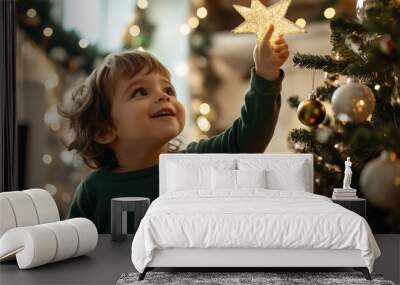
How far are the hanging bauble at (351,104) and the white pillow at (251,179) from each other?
3094mm

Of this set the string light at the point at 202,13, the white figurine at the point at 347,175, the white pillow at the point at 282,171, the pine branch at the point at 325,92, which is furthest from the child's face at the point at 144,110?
the white figurine at the point at 347,175

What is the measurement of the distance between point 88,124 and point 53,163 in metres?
0.57

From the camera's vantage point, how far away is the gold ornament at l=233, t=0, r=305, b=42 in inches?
197

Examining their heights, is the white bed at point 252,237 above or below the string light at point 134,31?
below

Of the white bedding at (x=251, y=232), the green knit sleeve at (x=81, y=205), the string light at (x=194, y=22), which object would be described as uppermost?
the string light at (x=194, y=22)

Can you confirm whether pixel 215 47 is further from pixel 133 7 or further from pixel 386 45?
pixel 386 45

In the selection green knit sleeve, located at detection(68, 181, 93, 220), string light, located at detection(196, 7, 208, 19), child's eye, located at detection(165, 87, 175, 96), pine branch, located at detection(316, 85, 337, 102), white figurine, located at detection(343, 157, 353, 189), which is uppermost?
string light, located at detection(196, 7, 208, 19)

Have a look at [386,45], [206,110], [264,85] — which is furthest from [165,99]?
[386,45]

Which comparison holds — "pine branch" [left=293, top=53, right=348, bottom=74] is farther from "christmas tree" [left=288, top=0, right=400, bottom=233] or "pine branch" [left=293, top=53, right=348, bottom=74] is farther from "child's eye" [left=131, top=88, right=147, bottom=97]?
"child's eye" [left=131, top=88, right=147, bottom=97]

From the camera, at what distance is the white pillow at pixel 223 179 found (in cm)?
499

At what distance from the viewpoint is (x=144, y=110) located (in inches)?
219

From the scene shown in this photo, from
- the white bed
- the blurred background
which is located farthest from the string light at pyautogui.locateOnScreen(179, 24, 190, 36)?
the white bed

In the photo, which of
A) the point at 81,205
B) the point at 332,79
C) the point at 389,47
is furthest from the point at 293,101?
the point at 389,47

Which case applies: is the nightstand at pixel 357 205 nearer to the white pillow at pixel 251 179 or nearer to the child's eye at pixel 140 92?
the white pillow at pixel 251 179
